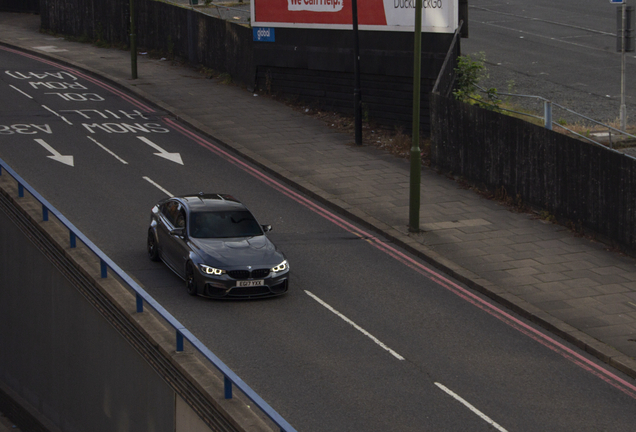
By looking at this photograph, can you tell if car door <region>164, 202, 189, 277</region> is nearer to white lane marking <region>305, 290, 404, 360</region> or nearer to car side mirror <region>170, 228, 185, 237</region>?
car side mirror <region>170, 228, 185, 237</region>

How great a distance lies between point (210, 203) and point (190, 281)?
1.96 meters

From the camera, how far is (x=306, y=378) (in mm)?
10828

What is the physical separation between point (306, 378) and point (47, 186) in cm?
1062

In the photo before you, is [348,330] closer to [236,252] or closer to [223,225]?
[236,252]

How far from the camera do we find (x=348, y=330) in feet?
41.0

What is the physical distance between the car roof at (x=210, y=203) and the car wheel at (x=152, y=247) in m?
0.86

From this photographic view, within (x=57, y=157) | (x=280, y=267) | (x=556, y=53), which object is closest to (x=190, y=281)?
(x=280, y=267)

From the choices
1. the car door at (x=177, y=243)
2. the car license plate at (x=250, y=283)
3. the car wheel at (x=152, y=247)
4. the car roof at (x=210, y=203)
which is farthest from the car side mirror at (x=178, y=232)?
the car license plate at (x=250, y=283)

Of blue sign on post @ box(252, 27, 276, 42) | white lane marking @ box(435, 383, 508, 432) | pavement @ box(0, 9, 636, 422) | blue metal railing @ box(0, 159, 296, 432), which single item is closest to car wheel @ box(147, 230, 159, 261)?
blue metal railing @ box(0, 159, 296, 432)

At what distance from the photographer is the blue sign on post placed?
2873cm

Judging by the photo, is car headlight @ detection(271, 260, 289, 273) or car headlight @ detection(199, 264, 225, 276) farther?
car headlight @ detection(271, 260, 289, 273)

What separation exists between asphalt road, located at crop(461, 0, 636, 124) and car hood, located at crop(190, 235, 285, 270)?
37.8 ft

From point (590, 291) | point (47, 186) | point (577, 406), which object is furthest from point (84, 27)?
point (577, 406)

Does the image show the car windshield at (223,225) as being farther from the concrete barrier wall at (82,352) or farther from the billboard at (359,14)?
the billboard at (359,14)
